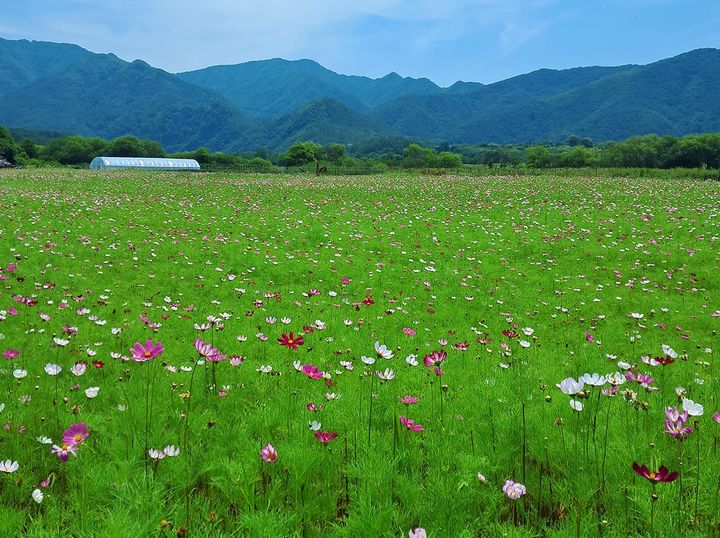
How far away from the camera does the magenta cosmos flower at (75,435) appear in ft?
8.30

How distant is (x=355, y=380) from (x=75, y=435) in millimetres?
3030

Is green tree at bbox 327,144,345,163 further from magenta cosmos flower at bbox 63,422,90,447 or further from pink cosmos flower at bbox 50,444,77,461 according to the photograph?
pink cosmos flower at bbox 50,444,77,461

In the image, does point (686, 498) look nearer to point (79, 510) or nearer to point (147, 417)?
point (79, 510)

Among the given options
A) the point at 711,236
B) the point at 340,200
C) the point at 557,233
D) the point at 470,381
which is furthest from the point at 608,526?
the point at 340,200

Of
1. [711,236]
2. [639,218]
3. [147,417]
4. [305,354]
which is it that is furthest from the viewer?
[639,218]

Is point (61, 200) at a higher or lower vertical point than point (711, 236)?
higher

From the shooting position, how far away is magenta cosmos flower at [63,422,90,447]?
2.53 m

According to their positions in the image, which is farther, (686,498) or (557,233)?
(557,233)

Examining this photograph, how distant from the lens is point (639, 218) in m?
17.0

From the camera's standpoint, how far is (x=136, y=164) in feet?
269

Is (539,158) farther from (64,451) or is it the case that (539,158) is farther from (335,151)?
(64,451)

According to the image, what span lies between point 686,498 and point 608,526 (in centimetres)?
52

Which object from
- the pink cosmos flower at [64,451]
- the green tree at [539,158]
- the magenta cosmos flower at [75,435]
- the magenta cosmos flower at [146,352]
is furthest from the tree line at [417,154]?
the pink cosmos flower at [64,451]

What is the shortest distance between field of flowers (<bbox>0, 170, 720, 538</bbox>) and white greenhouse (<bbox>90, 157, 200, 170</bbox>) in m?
71.2
